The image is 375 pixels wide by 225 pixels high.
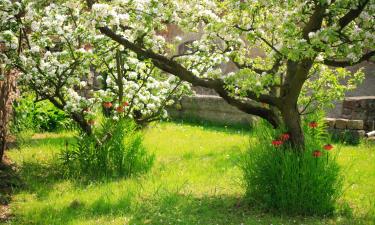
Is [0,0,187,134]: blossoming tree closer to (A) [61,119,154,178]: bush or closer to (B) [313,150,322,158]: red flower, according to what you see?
(A) [61,119,154,178]: bush

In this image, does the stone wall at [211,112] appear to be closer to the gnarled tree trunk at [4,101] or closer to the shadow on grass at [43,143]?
the shadow on grass at [43,143]

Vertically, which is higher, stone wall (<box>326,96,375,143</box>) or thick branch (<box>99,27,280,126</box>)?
thick branch (<box>99,27,280,126</box>)

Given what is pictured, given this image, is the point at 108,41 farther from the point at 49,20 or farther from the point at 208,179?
the point at 208,179

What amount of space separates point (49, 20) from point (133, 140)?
6.89 ft

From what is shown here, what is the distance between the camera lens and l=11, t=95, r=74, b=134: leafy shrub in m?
9.74

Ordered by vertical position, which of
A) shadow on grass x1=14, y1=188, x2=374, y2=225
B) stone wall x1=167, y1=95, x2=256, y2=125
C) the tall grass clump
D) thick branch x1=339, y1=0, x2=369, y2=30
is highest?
thick branch x1=339, y1=0, x2=369, y2=30

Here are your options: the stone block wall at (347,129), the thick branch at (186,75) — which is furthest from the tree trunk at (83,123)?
the stone block wall at (347,129)

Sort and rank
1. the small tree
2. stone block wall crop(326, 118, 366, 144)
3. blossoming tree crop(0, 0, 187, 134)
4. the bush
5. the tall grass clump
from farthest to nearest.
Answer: stone block wall crop(326, 118, 366, 144), the bush, blossoming tree crop(0, 0, 187, 134), the small tree, the tall grass clump

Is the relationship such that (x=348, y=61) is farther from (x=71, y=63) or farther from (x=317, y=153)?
(x=71, y=63)

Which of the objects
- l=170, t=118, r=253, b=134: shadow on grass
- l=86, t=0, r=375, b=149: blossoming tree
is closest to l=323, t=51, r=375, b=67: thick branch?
l=86, t=0, r=375, b=149: blossoming tree

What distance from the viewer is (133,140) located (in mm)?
7152

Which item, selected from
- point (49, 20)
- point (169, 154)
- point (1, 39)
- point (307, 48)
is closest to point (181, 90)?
point (169, 154)

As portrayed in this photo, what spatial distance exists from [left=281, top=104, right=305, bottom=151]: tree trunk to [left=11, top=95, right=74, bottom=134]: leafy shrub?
5472 millimetres

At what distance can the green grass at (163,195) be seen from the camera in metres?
5.30
